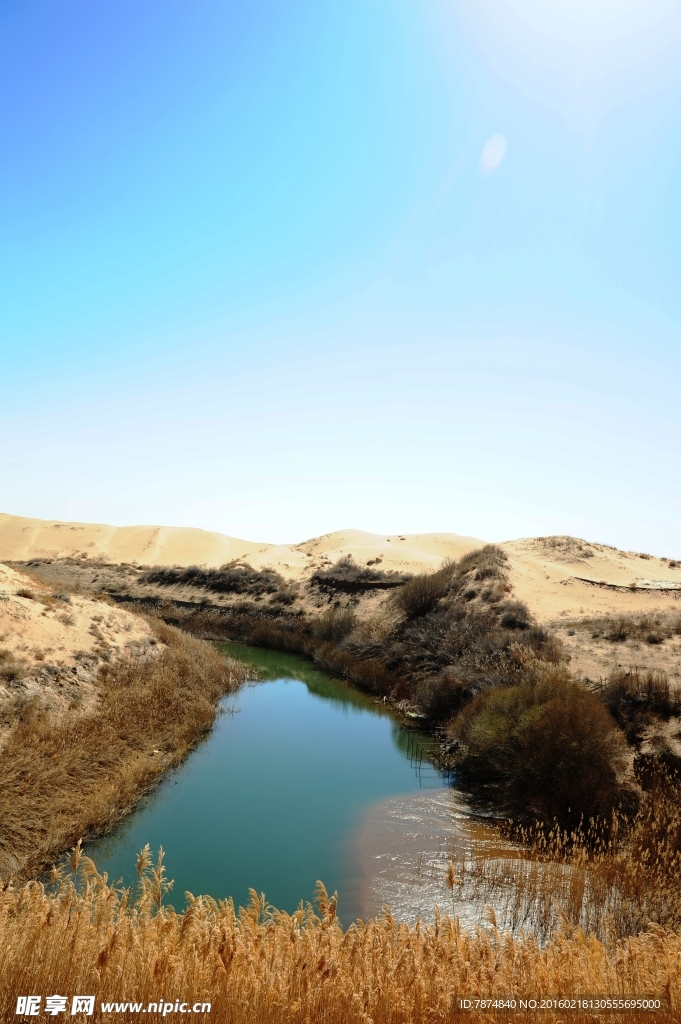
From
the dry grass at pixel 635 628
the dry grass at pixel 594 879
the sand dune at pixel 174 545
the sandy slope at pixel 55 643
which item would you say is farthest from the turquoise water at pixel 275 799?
the sand dune at pixel 174 545

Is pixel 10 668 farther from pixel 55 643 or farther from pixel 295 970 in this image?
pixel 295 970

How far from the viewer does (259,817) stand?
11.4 m

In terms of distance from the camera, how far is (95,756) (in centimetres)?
1189

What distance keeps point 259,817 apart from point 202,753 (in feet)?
12.3

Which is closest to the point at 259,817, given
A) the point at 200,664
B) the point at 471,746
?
the point at 471,746

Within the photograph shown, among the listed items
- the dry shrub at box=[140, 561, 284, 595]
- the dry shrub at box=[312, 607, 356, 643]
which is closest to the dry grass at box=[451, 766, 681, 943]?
the dry shrub at box=[312, 607, 356, 643]

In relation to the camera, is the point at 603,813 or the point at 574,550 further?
the point at 574,550

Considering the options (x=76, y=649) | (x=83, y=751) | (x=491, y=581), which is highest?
(x=491, y=581)

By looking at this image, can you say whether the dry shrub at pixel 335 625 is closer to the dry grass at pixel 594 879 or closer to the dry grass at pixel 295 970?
the dry grass at pixel 594 879

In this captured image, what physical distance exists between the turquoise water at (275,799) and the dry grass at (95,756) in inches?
18.8

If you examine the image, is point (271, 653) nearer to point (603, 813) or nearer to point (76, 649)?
point (76, 649)

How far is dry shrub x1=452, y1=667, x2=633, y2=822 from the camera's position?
11.0 m

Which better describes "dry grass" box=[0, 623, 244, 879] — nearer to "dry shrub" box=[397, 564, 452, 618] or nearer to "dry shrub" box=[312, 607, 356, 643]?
"dry shrub" box=[312, 607, 356, 643]

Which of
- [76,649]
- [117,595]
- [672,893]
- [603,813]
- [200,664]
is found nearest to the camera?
[672,893]
